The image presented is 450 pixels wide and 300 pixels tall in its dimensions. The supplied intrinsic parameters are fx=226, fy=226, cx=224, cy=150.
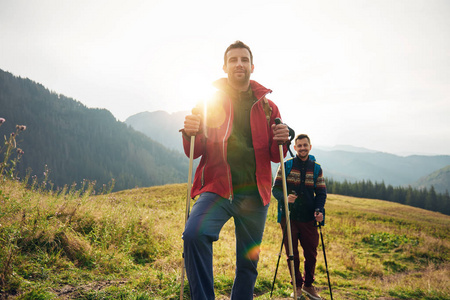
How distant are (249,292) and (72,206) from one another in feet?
17.6

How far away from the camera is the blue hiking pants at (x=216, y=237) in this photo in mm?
2287

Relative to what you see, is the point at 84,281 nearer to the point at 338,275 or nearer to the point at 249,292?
the point at 249,292

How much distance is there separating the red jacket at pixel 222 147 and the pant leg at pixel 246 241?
0.19 m

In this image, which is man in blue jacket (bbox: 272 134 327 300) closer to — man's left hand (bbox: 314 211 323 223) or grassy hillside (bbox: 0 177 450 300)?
man's left hand (bbox: 314 211 323 223)

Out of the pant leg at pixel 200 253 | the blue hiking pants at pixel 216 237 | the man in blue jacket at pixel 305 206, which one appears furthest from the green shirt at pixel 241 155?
the man in blue jacket at pixel 305 206

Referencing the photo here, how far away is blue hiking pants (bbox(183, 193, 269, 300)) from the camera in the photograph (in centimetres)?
229

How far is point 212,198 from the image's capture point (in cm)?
275

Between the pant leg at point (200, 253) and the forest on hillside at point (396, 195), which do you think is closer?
the pant leg at point (200, 253)

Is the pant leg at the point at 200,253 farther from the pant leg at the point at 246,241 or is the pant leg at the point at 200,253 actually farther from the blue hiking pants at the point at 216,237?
the pant leg at the point at 246,241

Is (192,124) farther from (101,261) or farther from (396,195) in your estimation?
(396,195)

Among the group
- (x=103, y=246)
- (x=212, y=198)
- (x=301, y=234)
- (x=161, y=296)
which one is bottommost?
(x=161, y=296)

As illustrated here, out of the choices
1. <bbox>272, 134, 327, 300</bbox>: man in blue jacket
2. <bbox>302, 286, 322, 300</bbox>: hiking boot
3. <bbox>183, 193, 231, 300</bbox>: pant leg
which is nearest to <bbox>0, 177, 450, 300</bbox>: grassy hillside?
<bbox>302, 286, 322, 300</bbox>: hiking boot

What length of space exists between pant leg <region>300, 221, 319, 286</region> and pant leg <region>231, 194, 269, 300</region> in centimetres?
259

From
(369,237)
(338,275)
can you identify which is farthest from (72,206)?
(369,237)
